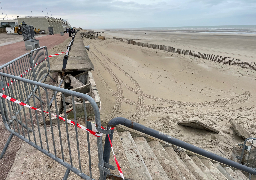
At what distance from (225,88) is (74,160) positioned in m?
10.7

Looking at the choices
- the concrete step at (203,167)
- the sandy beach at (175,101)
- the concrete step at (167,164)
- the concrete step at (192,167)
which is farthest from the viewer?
the sandy beach at (175,101)

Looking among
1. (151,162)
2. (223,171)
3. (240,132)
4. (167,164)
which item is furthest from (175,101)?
(151,162)

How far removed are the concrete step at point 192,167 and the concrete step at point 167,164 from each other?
1.86ft

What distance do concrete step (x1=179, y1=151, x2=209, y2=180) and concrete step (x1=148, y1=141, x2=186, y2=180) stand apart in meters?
0.57

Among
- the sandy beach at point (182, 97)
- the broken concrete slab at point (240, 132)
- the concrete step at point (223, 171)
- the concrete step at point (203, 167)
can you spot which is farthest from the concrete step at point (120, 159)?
the broken concrete slab at point (240, 132)

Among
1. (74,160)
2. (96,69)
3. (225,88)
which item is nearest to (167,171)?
(74,160)

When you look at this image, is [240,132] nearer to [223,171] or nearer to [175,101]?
[223,171]

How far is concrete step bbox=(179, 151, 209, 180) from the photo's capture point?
3.82 m

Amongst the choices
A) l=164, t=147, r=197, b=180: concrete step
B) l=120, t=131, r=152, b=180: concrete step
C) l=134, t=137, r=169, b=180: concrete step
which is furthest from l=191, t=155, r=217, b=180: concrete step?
l=120, t=131, r=152, b=180: concrete step

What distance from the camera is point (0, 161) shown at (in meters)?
3.35

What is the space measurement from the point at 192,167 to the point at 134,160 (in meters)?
1.68

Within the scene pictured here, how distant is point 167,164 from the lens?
3738 mm

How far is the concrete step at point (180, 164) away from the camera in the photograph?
11.8 feet

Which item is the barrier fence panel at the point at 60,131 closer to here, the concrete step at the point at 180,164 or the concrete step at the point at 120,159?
the concrete step at the point at 120,159
